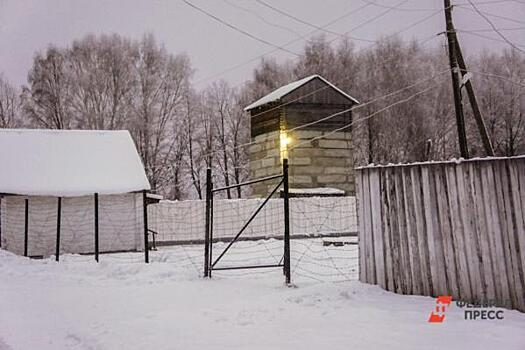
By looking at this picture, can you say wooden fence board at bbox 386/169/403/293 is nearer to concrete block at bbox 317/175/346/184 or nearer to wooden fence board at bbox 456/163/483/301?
wooden fence board at bbox 456/163/483/301

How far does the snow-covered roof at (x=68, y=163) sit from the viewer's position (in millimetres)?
18344

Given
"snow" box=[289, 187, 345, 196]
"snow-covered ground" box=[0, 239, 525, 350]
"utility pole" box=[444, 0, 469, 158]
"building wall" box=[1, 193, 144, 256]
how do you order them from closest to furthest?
1. "snow-covered ground" box=[0, 239, 525, 350]
2. "utility pole" box=[444, 0, 469, 158]
3. "building wall" box=[1, 193, 144, 256]
4. "snow" box=[289, 187, 345, 196]

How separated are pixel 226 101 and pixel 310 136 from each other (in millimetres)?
14706

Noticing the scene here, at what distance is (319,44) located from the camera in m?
39.1

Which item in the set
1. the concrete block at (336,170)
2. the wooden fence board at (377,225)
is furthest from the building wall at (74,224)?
the wooden fence board at (377,225)

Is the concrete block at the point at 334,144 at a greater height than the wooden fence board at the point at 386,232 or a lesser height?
greater

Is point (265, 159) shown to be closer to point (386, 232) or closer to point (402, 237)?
point (386, 232)

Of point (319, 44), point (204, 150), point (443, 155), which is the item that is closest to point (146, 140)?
point (204, 150)

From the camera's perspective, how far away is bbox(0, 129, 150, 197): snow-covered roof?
18.3 m

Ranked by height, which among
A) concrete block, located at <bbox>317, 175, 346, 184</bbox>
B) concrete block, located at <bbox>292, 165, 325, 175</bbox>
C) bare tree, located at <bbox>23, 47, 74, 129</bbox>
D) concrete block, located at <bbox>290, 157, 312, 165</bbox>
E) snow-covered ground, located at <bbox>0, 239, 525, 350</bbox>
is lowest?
snow-covered ground, located at <bbox>0, 239, 525, 350</bbox>

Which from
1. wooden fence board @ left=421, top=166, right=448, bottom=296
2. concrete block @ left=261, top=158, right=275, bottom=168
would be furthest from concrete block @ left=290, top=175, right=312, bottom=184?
wooden fence board @ left=421, top=166, right=448, bottom=296

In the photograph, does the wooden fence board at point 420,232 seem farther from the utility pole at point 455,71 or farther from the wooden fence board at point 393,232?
the utility pole at point 455,71

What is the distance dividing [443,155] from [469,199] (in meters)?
27.2

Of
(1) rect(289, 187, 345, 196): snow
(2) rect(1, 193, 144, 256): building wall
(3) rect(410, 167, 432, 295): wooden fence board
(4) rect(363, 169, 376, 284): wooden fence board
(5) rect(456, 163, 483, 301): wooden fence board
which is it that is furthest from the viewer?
(1) rect(289, 187, 345, 196): snow
